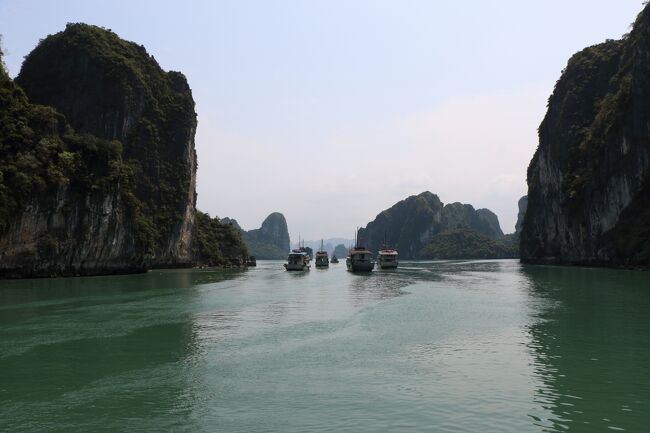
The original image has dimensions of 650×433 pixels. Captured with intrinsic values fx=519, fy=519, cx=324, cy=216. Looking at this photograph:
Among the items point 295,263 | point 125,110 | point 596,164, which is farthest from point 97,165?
point 596,164

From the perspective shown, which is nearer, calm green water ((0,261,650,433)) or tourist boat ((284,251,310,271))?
calm green water ((0,261,650,433))

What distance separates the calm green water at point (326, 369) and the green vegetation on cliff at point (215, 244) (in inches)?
3428

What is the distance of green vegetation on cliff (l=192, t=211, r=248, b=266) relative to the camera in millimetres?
119000

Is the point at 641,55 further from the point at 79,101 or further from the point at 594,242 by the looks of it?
the point at 79,101

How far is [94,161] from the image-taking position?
70.6 metres

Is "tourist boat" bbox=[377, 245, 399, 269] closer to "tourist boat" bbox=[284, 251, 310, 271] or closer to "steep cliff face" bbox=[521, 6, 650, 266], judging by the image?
"tourist boat" bbox=[284, 251, 310, 271]

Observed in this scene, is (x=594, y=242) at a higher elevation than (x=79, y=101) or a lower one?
lower

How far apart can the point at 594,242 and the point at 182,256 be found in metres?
77.7

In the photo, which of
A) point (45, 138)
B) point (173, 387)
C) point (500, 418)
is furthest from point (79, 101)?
point (500, 418)

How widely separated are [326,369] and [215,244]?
11296cm

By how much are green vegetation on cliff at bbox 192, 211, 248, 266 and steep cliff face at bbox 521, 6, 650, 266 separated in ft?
240

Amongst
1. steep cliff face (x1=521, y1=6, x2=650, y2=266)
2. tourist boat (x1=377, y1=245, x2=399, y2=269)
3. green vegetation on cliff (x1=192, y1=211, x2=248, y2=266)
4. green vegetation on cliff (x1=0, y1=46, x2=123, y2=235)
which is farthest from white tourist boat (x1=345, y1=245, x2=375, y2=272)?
green vegetation on cliff (x1=192, y1=211, x2=248, y2=266)

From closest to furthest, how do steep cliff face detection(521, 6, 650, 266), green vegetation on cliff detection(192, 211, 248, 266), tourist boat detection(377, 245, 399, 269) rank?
steep cliff face detection(521, 6, 650, 266)
tourist boat detection(377, 245, 399, 269)
green vegetation on cliff detection(192, 211, 248, 266)

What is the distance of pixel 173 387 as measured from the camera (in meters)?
14.2
